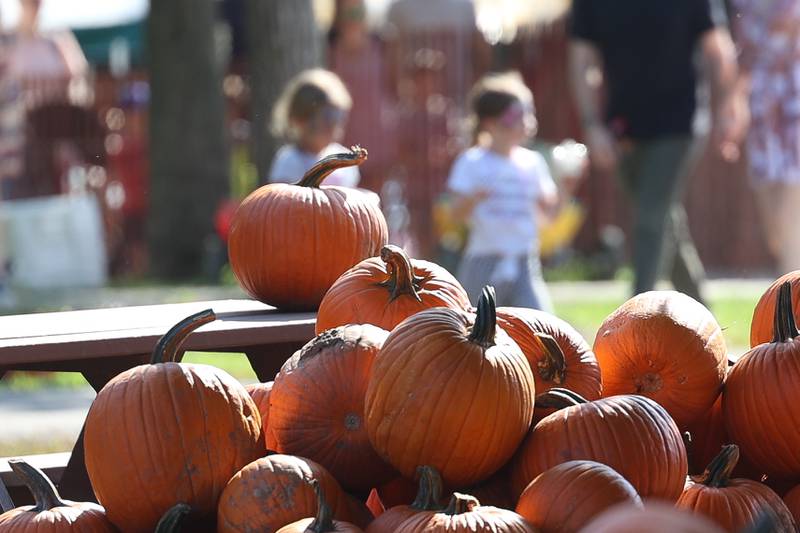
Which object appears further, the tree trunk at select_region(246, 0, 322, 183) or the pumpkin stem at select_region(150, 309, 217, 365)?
the tree trunk at select_region(246, 0, 322, 183)

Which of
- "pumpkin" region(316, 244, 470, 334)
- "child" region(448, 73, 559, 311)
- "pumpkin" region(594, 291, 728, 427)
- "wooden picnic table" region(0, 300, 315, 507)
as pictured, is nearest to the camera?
"pumpkin" region(594, 291, 728, 427)

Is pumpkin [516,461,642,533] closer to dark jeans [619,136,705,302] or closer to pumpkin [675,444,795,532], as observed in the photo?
pumpkin [675,444,795,532]

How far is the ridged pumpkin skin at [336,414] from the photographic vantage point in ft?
8.84

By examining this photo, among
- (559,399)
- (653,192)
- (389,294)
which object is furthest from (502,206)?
(559,399)

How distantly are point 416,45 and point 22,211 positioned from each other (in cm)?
382

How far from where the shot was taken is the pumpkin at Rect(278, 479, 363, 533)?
2311 mm

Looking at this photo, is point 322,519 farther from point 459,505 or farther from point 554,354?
point 554,354

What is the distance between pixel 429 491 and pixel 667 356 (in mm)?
718

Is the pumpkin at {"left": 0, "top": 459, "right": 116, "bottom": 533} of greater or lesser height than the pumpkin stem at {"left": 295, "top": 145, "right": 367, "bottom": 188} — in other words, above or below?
below

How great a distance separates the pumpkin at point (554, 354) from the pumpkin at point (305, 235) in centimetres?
86

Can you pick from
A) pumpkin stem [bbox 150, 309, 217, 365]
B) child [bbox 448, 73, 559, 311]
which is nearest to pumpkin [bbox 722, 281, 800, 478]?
pumpkin stem [bbox 150, 309, 217, 365]

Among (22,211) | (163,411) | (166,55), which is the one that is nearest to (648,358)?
(163,411)

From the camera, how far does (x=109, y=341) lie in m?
3.34

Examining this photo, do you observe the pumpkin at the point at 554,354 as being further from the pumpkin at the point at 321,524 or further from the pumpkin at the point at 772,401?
the pumpkin at the point at 321,524
